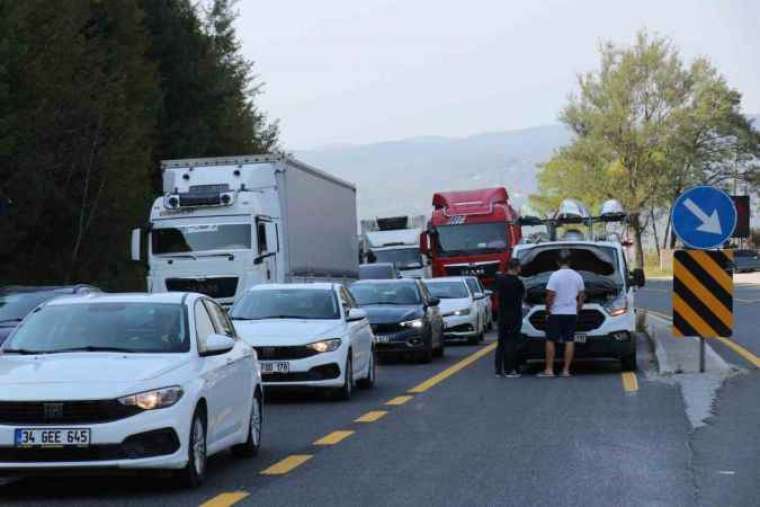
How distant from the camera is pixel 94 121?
3941 centimetres

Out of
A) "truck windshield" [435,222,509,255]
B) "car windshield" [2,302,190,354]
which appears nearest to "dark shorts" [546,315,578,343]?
"car windshield" [2,302,190,354]

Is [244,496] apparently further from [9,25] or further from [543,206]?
[543,206]

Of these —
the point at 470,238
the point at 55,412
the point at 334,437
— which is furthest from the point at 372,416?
the point at 470,238

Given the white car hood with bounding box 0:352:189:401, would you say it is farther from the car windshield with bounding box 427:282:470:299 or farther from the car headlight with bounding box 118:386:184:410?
the car windshield with bounding box 427:282:470:299

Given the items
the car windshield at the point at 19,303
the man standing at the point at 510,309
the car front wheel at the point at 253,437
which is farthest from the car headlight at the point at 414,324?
the car front wheel at the point at 253,437

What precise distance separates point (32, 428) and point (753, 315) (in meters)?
37.5

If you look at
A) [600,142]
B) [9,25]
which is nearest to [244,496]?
[9,25]

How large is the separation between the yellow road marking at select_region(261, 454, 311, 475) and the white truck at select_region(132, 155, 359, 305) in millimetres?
17274

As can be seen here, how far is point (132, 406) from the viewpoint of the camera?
407 inches

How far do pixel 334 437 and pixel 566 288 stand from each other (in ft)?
27.7

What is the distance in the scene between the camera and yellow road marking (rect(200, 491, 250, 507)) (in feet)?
33.1

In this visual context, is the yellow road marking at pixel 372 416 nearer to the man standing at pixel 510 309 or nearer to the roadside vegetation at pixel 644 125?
the man standing at pixel 510 309

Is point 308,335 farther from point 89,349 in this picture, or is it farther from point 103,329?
point 89,349

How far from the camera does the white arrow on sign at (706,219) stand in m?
21.3
